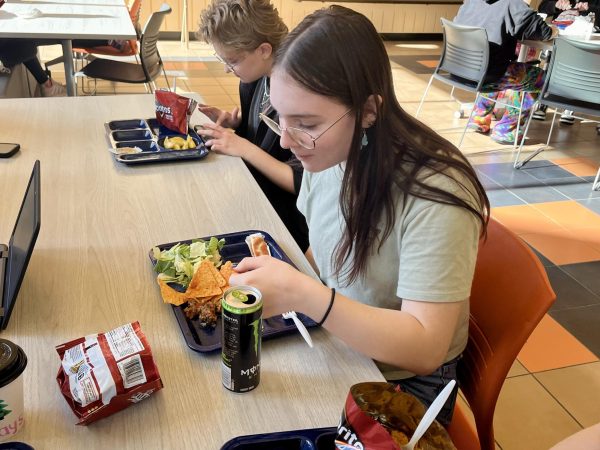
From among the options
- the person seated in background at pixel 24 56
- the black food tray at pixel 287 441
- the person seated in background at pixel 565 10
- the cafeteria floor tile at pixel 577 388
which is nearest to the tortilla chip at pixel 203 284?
the black food tray at pixel 287 441

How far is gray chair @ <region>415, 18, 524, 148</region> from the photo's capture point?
3.68m

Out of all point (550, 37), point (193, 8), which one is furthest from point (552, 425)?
point (193, 8)

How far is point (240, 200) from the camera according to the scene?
4.73 ft

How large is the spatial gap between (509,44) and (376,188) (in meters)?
3.44

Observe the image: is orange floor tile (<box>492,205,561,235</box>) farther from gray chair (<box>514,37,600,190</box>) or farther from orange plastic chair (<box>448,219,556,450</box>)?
orange plastic chair (<box>448,219,556,450</box>)

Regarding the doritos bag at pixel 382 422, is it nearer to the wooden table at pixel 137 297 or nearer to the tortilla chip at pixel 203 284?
the wooden table at pixel 137 297

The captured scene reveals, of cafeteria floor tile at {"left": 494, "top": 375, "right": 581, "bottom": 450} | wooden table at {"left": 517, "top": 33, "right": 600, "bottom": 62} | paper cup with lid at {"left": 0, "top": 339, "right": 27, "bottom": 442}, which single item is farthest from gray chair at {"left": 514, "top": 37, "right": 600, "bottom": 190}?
paper cup with lid at {"left": 0, "top": 339, "right": 27, "bottom": 442}

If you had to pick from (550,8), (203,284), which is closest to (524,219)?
(203,284)

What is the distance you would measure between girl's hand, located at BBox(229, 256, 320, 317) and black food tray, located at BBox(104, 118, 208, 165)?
0.83 metres

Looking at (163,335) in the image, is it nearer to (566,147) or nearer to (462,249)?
(462,249)

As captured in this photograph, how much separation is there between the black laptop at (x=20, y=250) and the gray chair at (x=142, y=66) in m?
2.66

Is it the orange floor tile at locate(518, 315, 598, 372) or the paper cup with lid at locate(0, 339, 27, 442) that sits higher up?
the paper cup with lid at locate(0, 339, 27, 442)

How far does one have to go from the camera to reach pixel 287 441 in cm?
75

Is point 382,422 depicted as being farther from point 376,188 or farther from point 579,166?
point 579,166
